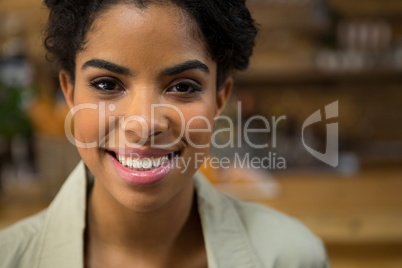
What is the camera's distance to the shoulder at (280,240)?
0.96 meters

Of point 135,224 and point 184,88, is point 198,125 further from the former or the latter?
point 135,224

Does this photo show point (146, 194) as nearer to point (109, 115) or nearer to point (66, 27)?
point (109, 115)

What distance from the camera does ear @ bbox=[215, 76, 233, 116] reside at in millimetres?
997

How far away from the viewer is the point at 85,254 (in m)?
0.96

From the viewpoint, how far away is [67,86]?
38.8 inches

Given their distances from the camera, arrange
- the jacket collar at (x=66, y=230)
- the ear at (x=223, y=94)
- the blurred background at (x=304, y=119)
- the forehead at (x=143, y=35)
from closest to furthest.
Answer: the forehead at (x=143, y=35)
the jacket collar at (x=66, y=230)
the ear at (x=223, y=94)
the blurred background at (x=304, y=119)

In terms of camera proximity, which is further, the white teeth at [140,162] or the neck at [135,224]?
the neck at [135,224]

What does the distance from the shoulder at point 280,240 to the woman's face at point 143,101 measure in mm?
222

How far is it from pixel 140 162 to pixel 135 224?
0.17m

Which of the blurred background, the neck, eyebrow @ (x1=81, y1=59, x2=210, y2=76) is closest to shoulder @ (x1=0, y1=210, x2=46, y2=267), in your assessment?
the neck

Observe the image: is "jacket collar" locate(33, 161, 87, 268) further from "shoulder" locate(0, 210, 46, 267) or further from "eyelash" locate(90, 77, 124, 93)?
"eyelash" locate(90, 77, 124, 93)

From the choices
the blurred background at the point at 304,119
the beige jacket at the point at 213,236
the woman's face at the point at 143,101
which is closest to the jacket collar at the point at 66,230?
the beige jacket at the point at 213,236

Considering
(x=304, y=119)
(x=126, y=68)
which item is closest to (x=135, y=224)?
(x=126, y=68)

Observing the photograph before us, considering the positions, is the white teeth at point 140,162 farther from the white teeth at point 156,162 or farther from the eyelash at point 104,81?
the eyelash at point 104,81
